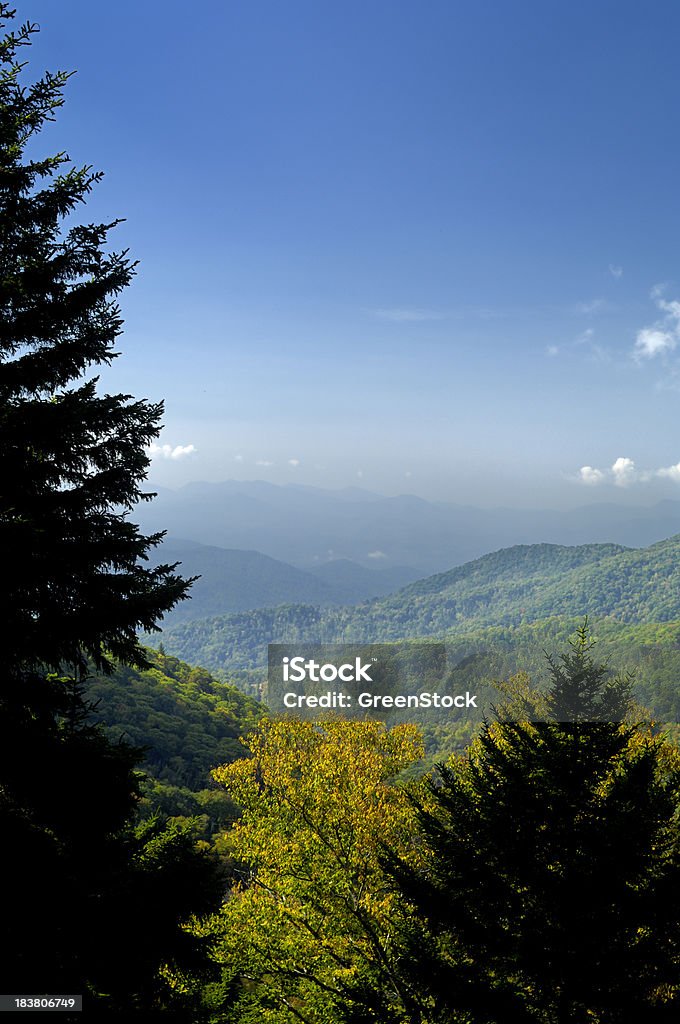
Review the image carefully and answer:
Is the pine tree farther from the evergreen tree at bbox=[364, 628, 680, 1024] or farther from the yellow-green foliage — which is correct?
the yellow-green foliage

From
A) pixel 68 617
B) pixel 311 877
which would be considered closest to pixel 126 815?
pixel 68 617

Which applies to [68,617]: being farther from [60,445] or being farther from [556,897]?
[556,897]

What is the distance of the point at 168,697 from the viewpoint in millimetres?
87375

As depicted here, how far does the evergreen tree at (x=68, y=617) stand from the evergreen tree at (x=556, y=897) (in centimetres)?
249

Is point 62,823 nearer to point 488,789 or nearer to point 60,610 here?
point 60,610

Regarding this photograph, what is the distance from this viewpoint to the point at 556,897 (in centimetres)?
543

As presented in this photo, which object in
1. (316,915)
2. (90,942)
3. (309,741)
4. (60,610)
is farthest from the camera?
(309,741)

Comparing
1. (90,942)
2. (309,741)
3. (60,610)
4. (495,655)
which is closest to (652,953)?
(90,942)

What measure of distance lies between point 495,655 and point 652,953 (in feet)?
615

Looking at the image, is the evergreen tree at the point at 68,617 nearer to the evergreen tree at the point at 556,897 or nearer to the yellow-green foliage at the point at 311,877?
the evergreen tree at the point at 556,897

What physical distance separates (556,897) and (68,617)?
558cm

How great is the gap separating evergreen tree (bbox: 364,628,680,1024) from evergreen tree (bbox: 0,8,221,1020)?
2.49 metres

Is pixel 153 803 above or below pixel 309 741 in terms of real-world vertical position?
below

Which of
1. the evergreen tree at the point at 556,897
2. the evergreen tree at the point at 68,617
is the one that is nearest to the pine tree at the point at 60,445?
the evergreen tree at the point at 68,617
